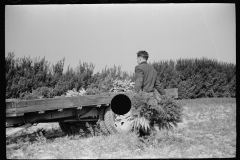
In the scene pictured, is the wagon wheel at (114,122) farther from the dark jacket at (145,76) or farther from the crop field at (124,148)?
the dark jacket at (145,76)

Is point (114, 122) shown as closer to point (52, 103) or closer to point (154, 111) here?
point (154, 111)

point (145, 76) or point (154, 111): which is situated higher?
point (145, 76)

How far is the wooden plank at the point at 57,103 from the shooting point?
2590 mm

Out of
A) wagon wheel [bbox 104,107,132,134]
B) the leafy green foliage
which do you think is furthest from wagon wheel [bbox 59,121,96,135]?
the leafy green foliage

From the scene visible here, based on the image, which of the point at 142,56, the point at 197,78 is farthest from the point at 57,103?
the point at 197,78

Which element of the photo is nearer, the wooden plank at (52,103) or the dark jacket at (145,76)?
the wooden plank at (52,103)

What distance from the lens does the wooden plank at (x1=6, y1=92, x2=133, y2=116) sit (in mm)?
2590

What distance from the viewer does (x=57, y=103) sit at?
9.81 feet

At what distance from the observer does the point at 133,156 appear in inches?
111

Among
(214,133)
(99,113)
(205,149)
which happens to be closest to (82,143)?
(99,113)

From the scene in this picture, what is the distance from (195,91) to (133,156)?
8.49 metres

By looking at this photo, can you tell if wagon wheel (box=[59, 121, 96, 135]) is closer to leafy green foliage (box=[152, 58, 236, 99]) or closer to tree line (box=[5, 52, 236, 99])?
tree line (box=[5, 52, 236, 99])

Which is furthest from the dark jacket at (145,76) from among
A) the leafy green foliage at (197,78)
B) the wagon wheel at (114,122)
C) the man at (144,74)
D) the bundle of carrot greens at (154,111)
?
the leafy green foliage at (197,78)
